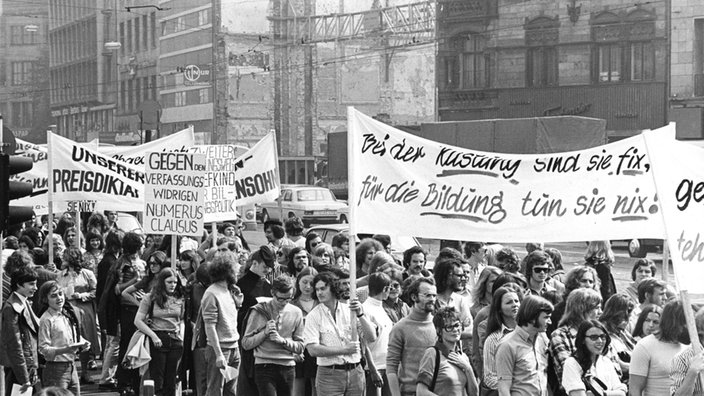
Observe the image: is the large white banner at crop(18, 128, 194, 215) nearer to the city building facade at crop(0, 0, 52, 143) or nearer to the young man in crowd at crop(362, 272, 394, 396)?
the young man in crowd at crop(362, 272, 394, 396)

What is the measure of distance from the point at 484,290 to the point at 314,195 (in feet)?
110

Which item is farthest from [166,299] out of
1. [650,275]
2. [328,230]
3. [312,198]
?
[312,198]

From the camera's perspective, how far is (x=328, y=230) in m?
25.3

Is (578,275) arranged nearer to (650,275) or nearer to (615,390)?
(650,275)

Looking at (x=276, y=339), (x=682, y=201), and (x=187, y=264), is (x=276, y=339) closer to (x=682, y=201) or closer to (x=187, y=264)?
(x=187, y=264)

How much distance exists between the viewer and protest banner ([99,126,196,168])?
54.1 feet

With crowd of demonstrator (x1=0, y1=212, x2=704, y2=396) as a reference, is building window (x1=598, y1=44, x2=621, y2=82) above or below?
above

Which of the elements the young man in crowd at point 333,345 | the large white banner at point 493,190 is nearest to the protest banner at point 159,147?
the large white banner at point 493,190

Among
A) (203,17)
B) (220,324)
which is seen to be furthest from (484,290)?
(203,17)

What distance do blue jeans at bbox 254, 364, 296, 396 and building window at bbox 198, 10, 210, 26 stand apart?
61.8 meters

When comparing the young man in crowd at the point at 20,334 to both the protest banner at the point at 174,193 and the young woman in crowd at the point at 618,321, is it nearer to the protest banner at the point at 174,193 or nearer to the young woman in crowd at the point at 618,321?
the protest banner at the point at 174,193

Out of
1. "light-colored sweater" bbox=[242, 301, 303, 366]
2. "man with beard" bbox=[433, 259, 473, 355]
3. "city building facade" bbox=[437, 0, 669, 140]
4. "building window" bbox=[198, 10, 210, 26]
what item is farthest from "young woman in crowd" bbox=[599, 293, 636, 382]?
"building window" bbox=[198, 10, 210, 26]

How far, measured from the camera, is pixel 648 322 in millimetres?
9266

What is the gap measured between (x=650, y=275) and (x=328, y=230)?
13766mm
